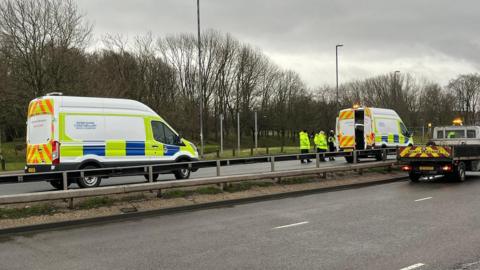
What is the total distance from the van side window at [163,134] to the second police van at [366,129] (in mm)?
10627

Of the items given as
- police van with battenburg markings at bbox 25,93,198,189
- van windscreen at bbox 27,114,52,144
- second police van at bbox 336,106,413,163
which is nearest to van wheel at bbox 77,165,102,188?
police van with battenburg markings at bbox 25,93,198,189

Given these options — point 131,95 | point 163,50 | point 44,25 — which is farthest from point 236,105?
point 44,25

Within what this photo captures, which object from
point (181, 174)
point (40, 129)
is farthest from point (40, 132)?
point (181, 174)

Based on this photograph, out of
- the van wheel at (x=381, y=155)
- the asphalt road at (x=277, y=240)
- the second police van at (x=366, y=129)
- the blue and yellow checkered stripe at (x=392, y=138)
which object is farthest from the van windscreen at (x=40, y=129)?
the blue and yellow checkered stripe at (x=392, y=138)

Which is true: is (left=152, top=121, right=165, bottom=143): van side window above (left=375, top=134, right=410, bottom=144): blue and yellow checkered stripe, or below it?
above

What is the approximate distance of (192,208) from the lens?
1046 centimetres

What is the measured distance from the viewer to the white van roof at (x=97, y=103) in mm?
12875

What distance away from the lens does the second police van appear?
21.8 m

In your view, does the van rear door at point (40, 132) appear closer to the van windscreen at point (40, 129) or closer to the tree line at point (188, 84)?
the van windscreen at point (40, 129)

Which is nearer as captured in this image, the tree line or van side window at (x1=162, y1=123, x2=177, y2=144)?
van side window at (x1=162, y1=123, x2=177, y2=144)

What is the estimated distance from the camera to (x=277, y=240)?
7039mm

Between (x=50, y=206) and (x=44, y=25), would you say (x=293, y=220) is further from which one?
(x=44, y=25)

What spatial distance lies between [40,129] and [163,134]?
3776mm

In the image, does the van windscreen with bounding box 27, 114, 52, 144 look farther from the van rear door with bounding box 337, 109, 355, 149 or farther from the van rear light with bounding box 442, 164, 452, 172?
the van rear door with bounding box 337, 109, 355, 149
